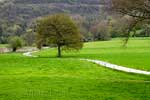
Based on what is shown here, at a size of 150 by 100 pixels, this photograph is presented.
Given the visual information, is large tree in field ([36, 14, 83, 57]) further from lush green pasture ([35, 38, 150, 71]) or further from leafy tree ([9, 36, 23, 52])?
leafy tree ([9, 36, 23, 52])

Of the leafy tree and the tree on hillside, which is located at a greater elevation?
the tree on hillside

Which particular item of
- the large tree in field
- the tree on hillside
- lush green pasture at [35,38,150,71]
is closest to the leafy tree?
lush green pasture at [35,38,150,71]

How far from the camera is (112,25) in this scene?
33.4 meters

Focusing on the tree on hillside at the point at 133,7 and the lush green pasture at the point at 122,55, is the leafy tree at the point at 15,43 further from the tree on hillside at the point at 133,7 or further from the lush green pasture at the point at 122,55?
the tree on hillside at the point at 133,7

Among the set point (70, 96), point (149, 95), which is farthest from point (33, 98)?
point (149, 95)

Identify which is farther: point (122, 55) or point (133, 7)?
point (122, 55)

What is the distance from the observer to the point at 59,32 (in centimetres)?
9000

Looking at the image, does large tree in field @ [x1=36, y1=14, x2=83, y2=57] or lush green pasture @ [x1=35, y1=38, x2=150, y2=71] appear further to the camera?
large tree in field @ [x1=36, y1=14, x2=83, y2=57]

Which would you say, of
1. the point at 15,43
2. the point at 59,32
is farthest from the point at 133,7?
the point at 15,43

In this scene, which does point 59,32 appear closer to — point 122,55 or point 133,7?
point 122,55

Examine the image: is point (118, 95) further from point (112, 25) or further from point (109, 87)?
point (112, 25)

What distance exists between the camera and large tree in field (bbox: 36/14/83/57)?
89938 mm

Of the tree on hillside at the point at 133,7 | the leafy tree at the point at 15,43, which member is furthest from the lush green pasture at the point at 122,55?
the leafy tree at the point at 15,43

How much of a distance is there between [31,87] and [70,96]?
464 cm
